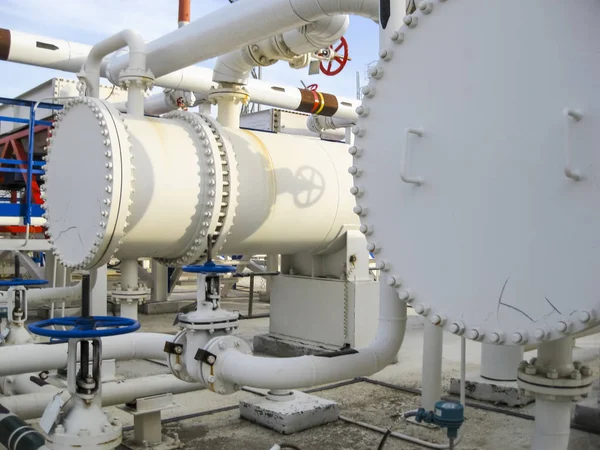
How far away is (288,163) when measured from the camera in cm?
408

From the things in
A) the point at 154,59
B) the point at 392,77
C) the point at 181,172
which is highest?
the point at 154,59

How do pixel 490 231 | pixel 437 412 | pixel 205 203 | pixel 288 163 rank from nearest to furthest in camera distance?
pixel 490 231 → pixel 437 412 → pixel 205 203 → pixel 288 163

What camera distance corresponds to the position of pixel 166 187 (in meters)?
3.50

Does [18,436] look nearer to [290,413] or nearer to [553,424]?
[290,413]

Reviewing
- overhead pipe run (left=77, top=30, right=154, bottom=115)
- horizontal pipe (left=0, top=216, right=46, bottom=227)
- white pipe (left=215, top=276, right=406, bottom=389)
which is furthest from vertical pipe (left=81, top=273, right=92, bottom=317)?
horizontal pipe (left=0, top=216, right=46, bottom=227)

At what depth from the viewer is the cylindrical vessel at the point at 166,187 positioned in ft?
11.2

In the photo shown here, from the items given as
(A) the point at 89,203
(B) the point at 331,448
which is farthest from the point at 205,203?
(B) the point at 331,448

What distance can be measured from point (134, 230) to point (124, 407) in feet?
3.15

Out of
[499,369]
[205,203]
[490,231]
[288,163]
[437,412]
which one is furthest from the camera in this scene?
[499,369]

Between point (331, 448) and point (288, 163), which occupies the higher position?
point (288, 163)

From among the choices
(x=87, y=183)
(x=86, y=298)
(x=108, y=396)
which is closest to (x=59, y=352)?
(x=108, y=396)

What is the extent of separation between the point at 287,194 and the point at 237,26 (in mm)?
1071

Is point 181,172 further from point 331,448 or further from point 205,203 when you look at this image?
point 331,448

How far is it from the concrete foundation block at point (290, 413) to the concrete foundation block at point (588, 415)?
1.41 m
